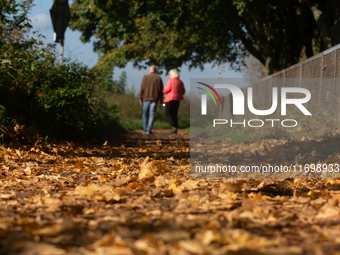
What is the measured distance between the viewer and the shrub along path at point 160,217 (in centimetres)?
172

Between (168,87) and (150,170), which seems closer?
(150,170)

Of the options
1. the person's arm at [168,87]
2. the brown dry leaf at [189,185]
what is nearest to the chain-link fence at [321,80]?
the person's arm at [168,87]

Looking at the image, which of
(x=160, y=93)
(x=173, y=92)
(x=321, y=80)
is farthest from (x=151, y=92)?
(x=321, y=80)

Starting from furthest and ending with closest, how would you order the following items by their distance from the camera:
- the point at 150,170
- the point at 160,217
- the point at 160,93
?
the point at 160,93
the point at 150,170
the point at 160,217

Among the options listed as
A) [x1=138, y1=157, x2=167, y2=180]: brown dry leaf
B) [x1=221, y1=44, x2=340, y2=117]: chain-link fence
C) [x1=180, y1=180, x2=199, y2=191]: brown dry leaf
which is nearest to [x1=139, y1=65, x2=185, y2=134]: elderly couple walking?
[x1=221, y1=44, x2=340, y2=117]: chain-link fence

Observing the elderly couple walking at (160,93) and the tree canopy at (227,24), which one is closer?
the elderly couple walking at (160,93)

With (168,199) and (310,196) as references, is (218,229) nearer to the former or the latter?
(168,199)

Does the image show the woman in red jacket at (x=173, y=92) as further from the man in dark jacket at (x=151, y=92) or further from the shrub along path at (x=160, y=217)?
the shrub along path at (x=160, y=217)

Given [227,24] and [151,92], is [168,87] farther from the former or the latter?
[227,24]

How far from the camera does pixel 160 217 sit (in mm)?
2279

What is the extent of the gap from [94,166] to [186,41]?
47.9 feet

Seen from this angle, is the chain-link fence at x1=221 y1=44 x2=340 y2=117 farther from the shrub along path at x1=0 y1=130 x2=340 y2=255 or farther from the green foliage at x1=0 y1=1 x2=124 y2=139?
the green foliage at x1=0 y1=1 x2=124 y2=139

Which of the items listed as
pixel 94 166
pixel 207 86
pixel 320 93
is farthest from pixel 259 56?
pixel 94 166

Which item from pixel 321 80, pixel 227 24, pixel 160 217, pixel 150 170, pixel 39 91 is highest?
pixel 227 24
